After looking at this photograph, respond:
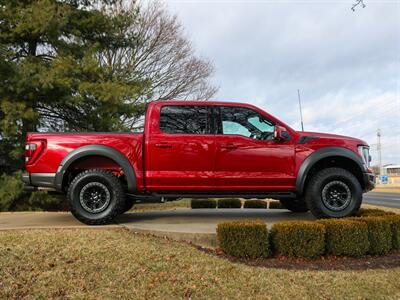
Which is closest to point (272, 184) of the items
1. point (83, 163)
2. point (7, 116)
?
point (83, 163)

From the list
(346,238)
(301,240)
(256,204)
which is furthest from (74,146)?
(256,204)

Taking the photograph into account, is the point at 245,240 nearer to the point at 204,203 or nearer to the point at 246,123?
the point at 246,123

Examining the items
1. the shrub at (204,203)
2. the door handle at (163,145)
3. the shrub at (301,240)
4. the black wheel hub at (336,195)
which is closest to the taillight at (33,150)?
the door handle at (163,145)

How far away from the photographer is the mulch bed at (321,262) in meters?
4.78

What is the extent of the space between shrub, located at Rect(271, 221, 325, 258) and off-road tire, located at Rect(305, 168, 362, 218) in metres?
0.94

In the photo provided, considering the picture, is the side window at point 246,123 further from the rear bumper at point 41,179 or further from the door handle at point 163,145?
the rear bumper at point 41,179

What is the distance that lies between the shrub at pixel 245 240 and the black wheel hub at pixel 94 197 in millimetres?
1920

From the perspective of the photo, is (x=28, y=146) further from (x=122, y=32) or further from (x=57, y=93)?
(x=122, y=32)

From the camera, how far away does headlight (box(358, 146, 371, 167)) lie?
6.14 meters

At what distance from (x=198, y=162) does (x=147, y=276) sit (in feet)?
7.00

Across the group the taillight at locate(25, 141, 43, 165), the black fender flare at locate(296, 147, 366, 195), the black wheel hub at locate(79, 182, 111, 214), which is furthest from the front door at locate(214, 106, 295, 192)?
the taillight at locate(25, 141, 43, 165)

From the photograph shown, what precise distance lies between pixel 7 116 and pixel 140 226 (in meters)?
7.06

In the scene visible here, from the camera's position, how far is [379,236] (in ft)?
17.3

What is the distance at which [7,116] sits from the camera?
35.7ft
